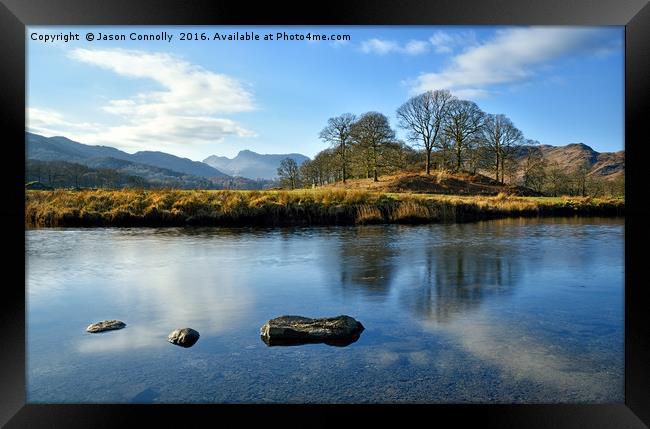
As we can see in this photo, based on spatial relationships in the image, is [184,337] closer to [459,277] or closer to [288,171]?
[459,277]

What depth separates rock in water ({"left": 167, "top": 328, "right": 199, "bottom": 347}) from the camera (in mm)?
6473

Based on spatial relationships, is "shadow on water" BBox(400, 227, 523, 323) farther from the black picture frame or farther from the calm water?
the black picture frame

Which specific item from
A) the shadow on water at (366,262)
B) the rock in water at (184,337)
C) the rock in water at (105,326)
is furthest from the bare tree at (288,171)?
the rock in water at (184,337)

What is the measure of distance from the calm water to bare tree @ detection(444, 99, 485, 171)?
820 inches

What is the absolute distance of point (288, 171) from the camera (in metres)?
44.3

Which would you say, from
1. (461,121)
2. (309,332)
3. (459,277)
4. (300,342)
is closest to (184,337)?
(300,342)

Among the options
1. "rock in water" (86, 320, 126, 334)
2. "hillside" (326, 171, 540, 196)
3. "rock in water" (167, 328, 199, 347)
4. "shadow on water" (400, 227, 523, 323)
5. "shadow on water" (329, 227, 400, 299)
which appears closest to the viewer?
"rock in water" (167, 328, 199, 347)

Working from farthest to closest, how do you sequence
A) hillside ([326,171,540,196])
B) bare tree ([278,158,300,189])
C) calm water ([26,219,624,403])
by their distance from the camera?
bare tree ([278,158,300,189])
hillside ([326,171,540,196])
calm water ([26,219,624,403])

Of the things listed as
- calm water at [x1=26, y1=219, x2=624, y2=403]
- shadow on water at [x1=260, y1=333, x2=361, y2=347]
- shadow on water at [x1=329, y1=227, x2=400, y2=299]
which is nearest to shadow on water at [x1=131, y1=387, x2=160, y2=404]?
calm water at [x1=26, y1=219, x2=624, y2=403]

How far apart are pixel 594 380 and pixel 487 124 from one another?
3473 cm

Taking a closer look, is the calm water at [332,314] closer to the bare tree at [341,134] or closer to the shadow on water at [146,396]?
the shadow on water at [146,396]

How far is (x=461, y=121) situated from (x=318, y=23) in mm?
33087

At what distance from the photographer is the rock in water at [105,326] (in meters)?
7.18
